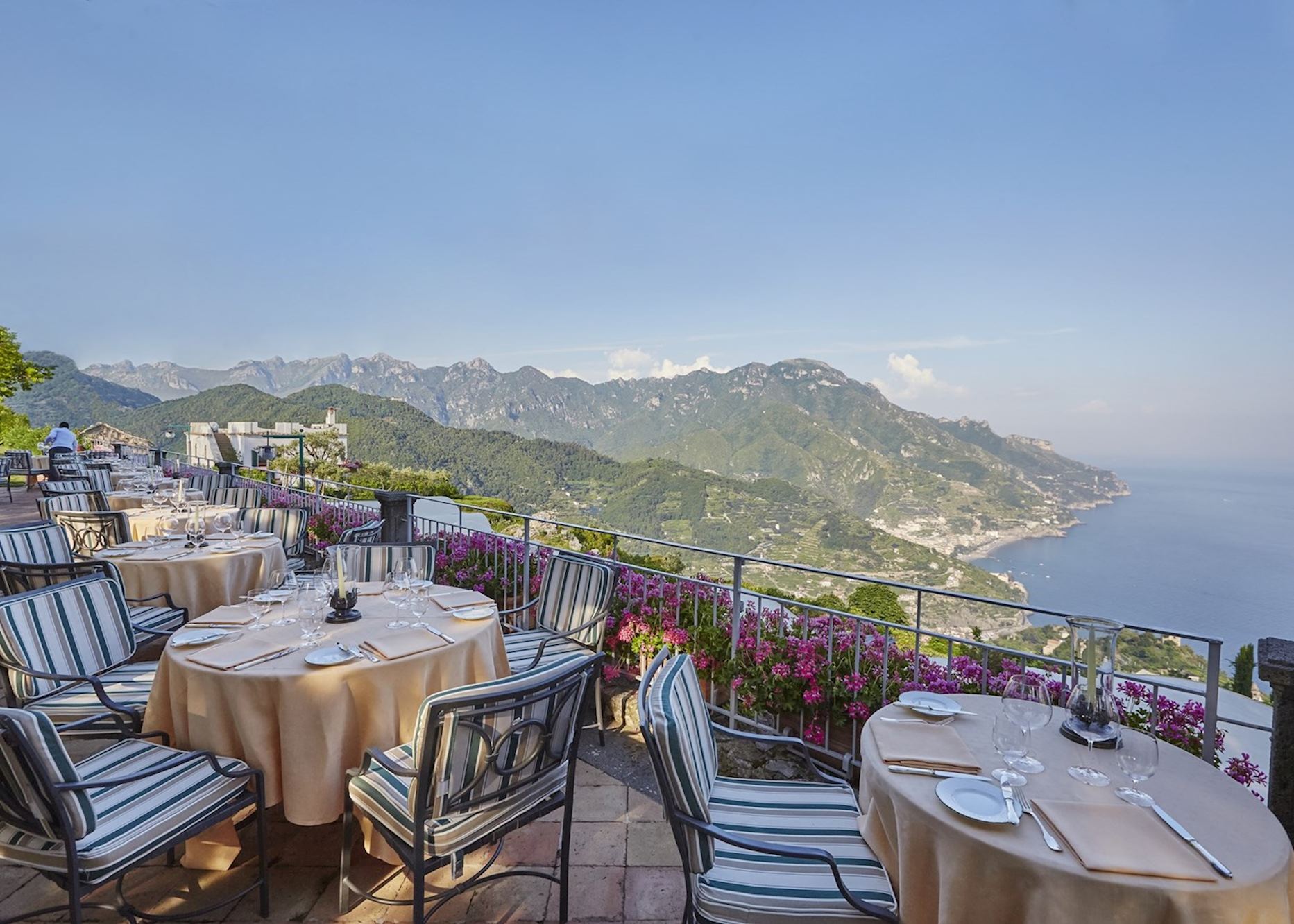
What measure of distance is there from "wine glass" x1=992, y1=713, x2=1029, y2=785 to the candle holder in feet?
8.58

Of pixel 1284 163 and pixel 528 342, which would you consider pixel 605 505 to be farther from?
pixel 1284 163

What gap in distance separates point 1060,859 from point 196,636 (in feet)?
10.1

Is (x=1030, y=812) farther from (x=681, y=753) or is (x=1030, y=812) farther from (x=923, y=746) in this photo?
(x=681, y=753)

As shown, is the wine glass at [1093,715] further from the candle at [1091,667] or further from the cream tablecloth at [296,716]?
the cream tablecloth at [296,716]

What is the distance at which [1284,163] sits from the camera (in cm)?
1620

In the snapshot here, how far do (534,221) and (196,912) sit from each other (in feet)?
98.2

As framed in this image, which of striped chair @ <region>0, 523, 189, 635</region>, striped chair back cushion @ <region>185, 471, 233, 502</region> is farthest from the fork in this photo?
striped chair back cushion @ <region>185, 471, 233, 502</region>

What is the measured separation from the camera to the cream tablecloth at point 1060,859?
1228 mm

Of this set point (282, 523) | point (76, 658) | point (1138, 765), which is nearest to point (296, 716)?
point (76, 658)

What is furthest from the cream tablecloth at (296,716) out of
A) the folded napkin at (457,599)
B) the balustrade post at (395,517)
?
the balustrade post at (395,517)

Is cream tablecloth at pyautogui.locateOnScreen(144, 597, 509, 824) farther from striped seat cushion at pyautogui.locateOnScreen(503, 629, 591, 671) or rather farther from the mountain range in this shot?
the mountain range

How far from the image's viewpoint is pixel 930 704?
2092 millimetres

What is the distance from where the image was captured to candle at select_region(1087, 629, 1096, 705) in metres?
1.95

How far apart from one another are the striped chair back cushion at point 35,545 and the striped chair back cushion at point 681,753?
5188 millimetres
